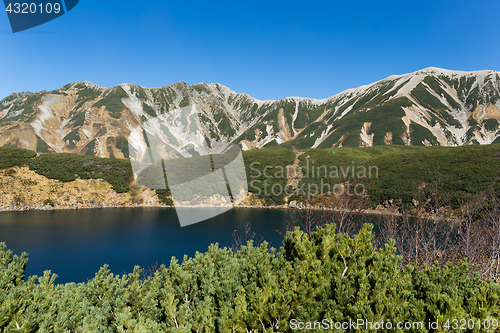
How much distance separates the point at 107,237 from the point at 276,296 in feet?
154

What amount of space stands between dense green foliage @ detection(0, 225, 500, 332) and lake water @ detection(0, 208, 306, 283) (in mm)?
Answer: 24913

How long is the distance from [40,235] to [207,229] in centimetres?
2882

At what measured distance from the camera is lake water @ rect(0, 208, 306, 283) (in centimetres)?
3312

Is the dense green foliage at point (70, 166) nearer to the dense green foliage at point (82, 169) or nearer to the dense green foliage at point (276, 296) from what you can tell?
the dense green foliage at point (82, 169)

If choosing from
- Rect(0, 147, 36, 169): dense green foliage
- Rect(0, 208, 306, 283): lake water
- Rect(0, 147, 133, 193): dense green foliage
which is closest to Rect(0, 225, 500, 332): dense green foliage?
Rect(0, 208, 306, 283): lake water

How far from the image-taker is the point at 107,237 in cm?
4578

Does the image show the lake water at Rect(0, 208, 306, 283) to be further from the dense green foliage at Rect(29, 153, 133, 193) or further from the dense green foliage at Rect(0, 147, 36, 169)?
the dense green foliage at Rect(0, 147, 36, 169)

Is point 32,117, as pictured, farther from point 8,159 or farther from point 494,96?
point 494,96

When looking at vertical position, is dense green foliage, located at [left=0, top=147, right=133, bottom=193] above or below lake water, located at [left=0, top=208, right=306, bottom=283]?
above

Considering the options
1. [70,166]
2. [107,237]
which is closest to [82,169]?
[70,166]

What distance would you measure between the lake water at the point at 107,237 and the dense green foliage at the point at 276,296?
24913mm

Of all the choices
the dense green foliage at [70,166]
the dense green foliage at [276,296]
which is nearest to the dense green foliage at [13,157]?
the dense green foliage at [70,166]

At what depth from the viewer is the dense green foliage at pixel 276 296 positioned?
6387mm

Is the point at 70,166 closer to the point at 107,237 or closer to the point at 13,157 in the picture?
the point at 13,157
